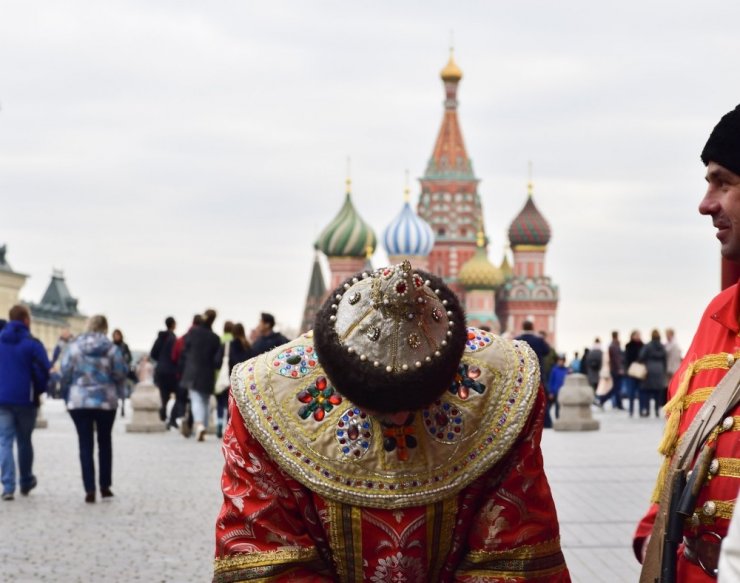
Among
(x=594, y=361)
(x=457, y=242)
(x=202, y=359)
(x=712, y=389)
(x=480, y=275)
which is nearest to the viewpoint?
(x=712, y=389)

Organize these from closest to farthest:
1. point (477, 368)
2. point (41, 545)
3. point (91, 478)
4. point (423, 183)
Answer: point (477, 368), point (41, 545), point (91, 478), point (423, 183)

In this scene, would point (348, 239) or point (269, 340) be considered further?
point (348, 239)

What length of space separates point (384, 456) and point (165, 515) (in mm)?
8030

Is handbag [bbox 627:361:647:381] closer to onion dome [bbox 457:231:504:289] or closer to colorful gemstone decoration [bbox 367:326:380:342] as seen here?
colorful gemstone decoration [bbox 367:326:380:342]

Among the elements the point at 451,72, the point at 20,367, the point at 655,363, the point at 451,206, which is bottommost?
the point at 655,363

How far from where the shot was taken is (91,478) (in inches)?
484

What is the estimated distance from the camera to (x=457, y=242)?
300 feet

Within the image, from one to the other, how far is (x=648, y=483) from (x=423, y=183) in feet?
261

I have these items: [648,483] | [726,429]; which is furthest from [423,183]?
[726,429]

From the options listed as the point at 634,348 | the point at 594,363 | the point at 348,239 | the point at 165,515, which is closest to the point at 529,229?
the point at 348,239

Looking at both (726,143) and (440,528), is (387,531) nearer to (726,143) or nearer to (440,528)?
(440,528)

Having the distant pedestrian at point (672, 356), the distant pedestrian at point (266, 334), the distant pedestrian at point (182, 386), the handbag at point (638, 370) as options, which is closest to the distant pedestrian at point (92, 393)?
the distant pedestrian at point (266, 334)

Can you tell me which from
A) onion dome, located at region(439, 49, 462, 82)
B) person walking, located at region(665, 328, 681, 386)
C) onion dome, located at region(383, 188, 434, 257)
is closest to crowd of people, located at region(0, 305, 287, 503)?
person walking, located at region(665, 328, 681, 386)

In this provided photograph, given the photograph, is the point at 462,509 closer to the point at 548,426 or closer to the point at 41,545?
the point at 41,545
